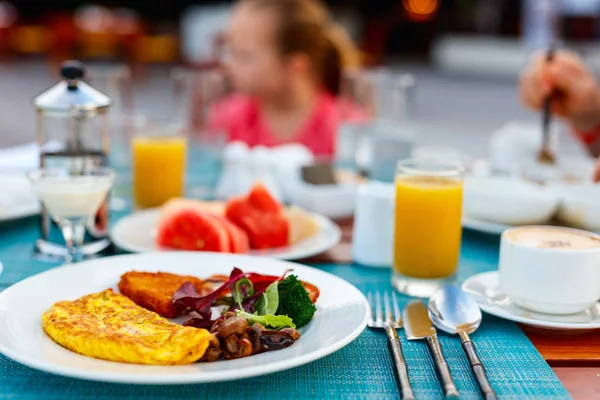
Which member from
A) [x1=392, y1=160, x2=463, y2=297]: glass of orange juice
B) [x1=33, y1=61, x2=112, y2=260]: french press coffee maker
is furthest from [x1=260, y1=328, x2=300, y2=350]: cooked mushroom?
[x1=33, y1=61, x2=112, y2=260]: french press coffee maker

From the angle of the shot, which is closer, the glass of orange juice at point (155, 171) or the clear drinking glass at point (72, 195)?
Result: the clear drinking glass at point (72, 195)

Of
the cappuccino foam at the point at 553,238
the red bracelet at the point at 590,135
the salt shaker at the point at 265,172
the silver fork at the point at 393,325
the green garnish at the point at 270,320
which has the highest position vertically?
the red bracelet at the point at 590,135

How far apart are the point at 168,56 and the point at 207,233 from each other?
1266 centimetres

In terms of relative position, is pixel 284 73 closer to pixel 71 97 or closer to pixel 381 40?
pixel 71 97

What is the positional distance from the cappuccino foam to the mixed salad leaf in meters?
0.33

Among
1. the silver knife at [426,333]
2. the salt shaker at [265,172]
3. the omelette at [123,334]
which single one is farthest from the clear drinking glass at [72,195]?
the silver knife at [426,333]

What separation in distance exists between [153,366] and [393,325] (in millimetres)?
362

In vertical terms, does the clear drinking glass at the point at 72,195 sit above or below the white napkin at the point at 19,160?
above

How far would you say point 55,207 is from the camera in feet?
4.04

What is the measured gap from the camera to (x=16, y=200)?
1546 millimetres

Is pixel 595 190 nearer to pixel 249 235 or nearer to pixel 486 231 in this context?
pixel 486 231

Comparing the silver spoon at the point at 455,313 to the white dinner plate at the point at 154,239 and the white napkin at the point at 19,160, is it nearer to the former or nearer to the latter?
the white dinner plate at the point at 154,239

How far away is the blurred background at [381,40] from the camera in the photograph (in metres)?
9.20

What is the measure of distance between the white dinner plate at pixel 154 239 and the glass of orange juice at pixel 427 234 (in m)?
0.19
